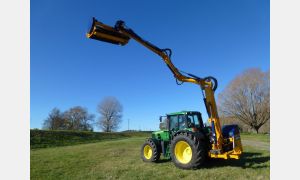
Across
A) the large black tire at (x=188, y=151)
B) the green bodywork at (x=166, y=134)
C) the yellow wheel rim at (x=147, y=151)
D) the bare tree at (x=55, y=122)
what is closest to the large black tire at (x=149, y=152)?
the yellow wheel rim at (x=147, y=151)

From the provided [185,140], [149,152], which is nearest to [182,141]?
[185,140]

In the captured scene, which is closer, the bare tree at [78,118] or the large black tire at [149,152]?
the large black tire at [149,152]

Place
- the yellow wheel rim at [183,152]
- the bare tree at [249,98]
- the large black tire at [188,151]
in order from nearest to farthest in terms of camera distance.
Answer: the large black tire at [188,151] → the yellow wheel rim at [183,152] → the bare tree at [249,98]

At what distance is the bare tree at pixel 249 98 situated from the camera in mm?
48688

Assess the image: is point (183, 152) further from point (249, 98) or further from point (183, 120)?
point (249, 98)

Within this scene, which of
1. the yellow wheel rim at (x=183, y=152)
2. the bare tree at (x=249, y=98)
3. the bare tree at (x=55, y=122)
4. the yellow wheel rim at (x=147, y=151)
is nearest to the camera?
the yellow wheel rim at (x=183, y=152)

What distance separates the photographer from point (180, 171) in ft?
30.6

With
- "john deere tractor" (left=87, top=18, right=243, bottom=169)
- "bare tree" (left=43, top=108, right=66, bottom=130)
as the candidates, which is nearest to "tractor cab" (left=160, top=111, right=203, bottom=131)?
"john deere tractor" (left=87, top=18, right=243, bottom=169)

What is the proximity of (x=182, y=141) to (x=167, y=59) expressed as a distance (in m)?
3.39

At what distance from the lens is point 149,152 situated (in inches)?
490

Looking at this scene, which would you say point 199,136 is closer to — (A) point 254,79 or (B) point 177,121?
(B) point 177,121

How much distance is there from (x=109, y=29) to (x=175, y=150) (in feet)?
16.9

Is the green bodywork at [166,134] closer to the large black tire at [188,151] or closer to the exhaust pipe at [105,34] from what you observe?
the large black tire at [188,151]
